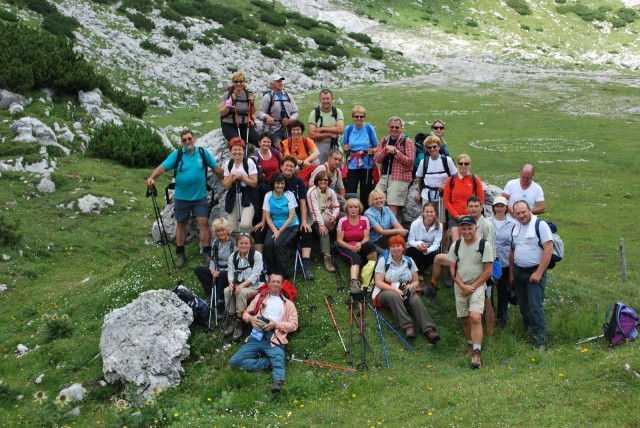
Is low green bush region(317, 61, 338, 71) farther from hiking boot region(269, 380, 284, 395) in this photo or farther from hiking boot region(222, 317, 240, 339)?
hiking boot region(269, 380, 284, 395)

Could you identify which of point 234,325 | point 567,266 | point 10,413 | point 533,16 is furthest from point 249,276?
point 533,16

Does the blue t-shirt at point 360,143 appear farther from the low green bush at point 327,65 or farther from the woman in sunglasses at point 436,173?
the low green bush at point 327,65

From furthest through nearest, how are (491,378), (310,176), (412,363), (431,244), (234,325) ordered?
(310,176), (431,244), (234,325), (412,363), (491,378)

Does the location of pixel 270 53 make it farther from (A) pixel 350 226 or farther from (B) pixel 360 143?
(A) pixel 350 226

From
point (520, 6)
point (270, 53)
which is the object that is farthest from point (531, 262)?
point (520, 6)

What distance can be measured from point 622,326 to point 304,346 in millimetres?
6382

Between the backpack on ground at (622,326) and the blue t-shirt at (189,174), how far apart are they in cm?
983

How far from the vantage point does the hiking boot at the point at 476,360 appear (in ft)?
38.3

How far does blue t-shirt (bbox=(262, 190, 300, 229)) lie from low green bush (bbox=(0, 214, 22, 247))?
10670 millimetres

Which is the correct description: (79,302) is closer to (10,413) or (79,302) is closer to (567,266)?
(10,413)

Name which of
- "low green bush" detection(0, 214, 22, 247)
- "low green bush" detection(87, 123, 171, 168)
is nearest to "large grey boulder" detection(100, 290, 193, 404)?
"low green bush" detection(0, 214, 22, 247)

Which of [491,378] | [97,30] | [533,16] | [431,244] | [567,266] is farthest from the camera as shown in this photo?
[533,16]

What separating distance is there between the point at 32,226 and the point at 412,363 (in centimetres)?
1628

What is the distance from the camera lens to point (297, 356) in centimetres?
1242
